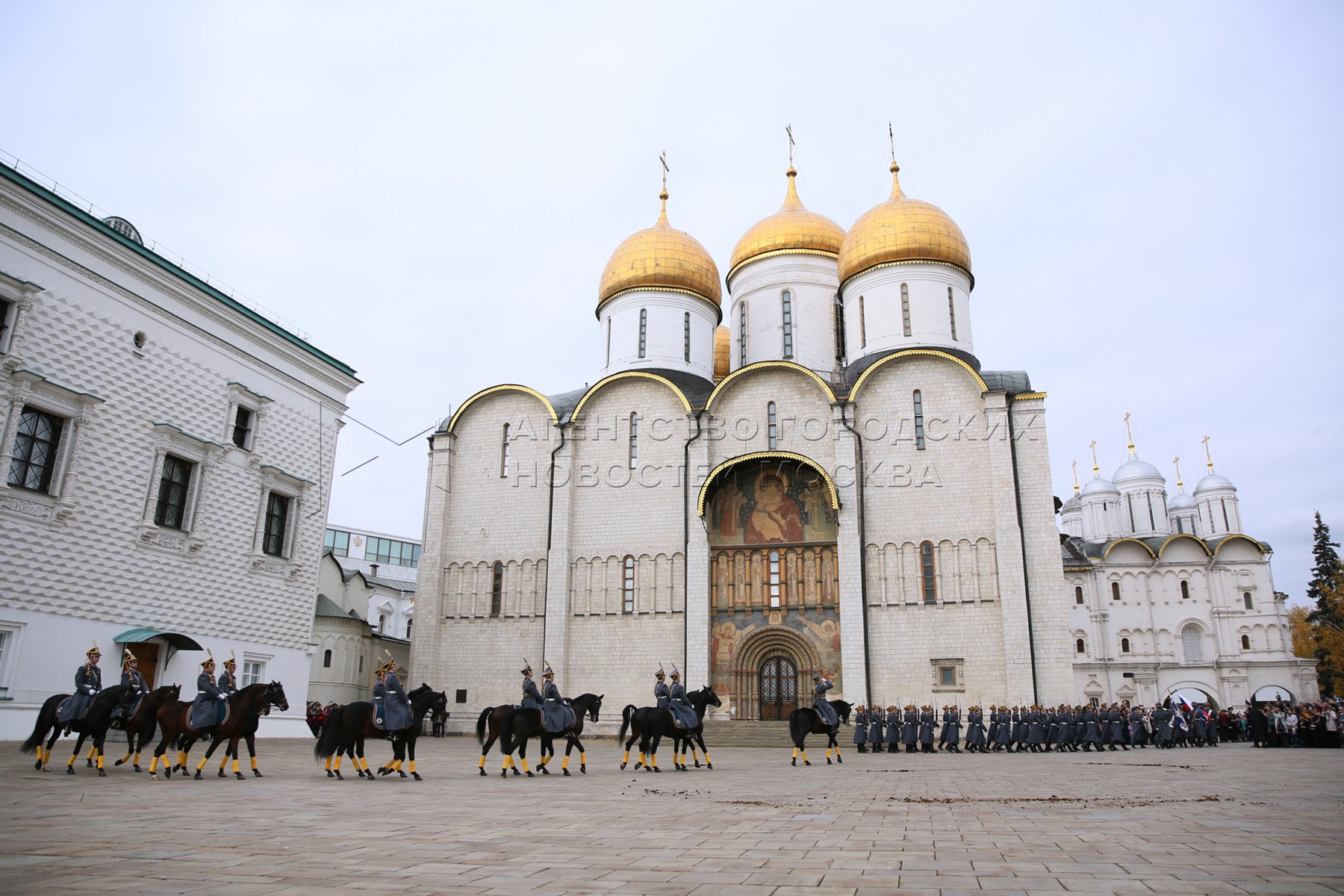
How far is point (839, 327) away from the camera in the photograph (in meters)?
30.4

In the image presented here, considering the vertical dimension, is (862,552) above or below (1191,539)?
below

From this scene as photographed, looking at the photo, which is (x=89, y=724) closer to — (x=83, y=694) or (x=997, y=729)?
(x=83, y=694)

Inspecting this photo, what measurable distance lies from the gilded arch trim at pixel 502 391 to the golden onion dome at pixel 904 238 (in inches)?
397

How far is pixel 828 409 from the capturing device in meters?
25.0

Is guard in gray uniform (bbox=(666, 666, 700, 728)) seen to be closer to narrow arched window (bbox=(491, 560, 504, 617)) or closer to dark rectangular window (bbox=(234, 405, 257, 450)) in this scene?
dark rectangular window (bbox=(234, 405, 257, 450))

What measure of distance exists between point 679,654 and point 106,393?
578 inches

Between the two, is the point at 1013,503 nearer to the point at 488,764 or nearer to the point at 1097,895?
the point at 488,764

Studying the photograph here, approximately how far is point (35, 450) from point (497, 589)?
1316 centimetres

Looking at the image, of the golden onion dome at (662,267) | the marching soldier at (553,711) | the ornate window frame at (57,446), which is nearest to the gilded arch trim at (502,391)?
the golden onion dome at (662,267)

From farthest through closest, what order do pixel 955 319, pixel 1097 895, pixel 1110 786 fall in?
pixel 955 319 < pixel 1110 786 < pixel 1097 895

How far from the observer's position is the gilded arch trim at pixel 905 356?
24.2 meters

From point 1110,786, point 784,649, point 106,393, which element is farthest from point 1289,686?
point 106,393

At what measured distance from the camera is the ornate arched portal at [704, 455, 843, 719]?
23.7 meters

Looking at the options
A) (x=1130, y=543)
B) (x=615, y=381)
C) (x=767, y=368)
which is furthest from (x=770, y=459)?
(x=1130, y=543)
